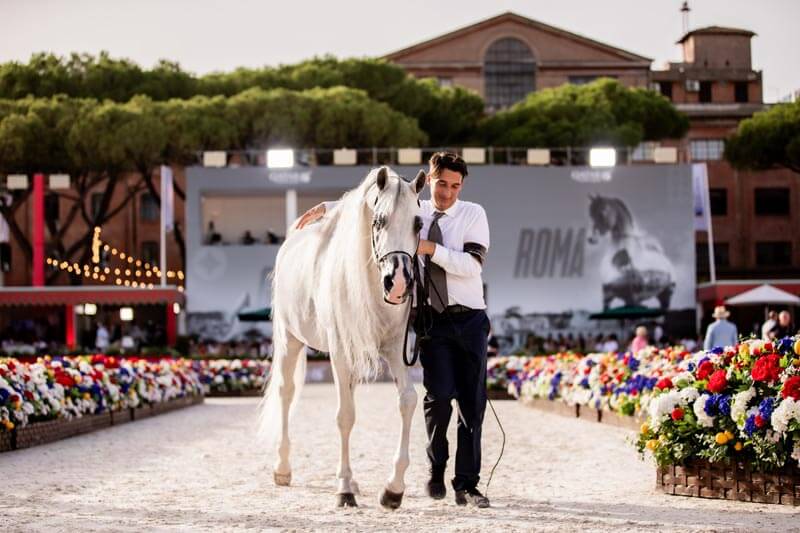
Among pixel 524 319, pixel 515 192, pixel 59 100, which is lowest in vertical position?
pixel 524 319

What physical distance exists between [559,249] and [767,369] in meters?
39.0

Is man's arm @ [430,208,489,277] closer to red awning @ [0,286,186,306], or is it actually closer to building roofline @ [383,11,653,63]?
red awning @ [0,286,186,306]

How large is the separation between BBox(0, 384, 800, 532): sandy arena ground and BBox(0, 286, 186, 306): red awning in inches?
1127

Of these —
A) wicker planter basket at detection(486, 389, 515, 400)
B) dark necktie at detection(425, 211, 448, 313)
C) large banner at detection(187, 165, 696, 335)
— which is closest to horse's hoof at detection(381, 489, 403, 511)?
dark necktie at detection(425, 211, 448, 313)

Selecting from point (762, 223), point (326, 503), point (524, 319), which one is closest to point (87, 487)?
point (326, 503)

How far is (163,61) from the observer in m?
57.3

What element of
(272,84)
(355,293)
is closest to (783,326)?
(355,293)

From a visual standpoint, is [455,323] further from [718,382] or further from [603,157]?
[603,157]

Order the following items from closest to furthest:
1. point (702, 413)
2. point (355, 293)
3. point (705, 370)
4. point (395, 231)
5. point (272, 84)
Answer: point (395, 231) < point (355, 293) < point (702, 413) < point (705, 370) < point (272, 84)

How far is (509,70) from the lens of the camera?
7288 centimetres

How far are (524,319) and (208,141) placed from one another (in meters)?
15.5

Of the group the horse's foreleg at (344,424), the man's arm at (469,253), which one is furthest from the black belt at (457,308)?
the horse's foreleg at (344,424)

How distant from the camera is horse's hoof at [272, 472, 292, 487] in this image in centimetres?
991

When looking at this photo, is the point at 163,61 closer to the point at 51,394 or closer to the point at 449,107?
the point at 449,107
